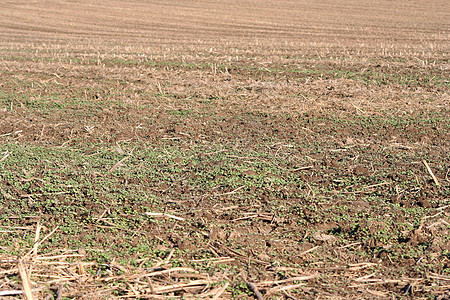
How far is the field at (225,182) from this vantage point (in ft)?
11.4

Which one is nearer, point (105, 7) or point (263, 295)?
point (263, 295)

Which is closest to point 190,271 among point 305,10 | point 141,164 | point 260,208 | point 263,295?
point 263,295

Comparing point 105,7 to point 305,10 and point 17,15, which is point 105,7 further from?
point 305,10

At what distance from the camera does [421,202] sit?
178 inches

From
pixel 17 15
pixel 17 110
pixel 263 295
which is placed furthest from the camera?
pixel 17 15

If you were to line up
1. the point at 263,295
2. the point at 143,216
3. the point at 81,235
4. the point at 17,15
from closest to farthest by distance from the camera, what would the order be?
the point at 263,295 < the point at 81,235 < the point at 143,216 < the point at 17,15

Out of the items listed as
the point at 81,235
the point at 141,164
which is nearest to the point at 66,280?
the point at 81,235

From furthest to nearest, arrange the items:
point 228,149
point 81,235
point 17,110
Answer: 1. point 17,110
2. point 228,149
3. point 81,235

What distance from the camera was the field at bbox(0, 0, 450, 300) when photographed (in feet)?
11.4

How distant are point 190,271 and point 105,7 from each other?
102 ft

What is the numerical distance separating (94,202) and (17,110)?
4240 mm

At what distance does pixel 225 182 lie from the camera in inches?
194

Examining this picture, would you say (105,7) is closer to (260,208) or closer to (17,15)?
(17,15)

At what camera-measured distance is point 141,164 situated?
543 centimetres
